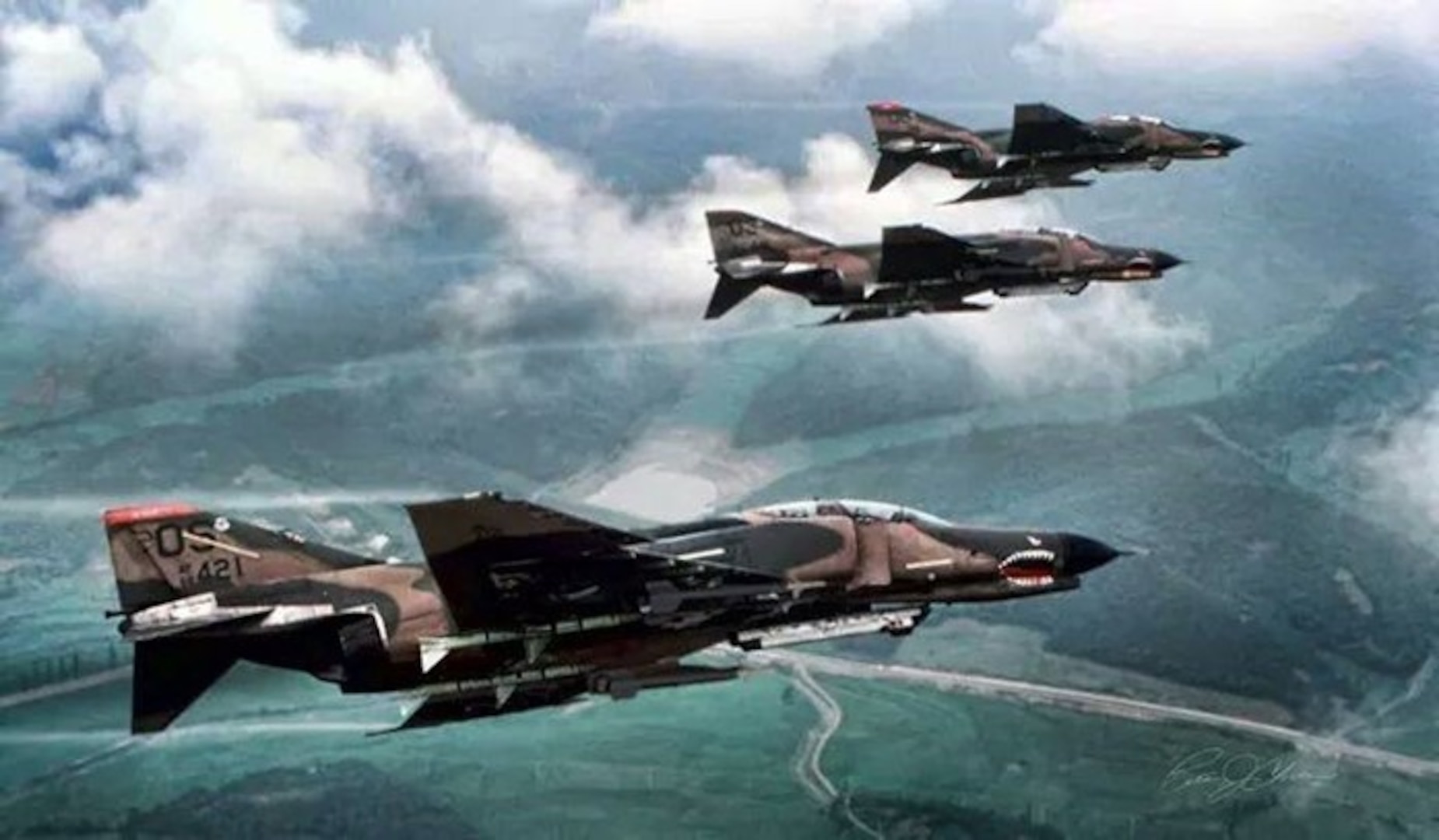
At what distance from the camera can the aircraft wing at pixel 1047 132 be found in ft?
162

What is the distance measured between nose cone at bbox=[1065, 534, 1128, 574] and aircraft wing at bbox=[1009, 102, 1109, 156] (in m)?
14.9

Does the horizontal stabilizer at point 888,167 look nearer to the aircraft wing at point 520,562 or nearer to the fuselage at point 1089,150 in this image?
the fuselage at point 1089,150

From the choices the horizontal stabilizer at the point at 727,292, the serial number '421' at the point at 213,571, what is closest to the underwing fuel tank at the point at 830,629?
the serial number '421' at the point at 213,571

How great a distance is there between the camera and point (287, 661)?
1433 inches

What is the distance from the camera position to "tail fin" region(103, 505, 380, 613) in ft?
120

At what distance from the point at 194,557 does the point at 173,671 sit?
2.12 meters

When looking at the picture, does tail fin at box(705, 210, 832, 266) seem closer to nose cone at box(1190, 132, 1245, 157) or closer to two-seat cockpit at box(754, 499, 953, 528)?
nose cone at box(1190, 132, 1245, 157)

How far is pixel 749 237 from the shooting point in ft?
155

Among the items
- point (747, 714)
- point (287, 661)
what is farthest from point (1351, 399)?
point (287, 661)

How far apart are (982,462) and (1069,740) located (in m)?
10.1

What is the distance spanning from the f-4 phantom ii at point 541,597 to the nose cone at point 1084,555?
0.04 m
